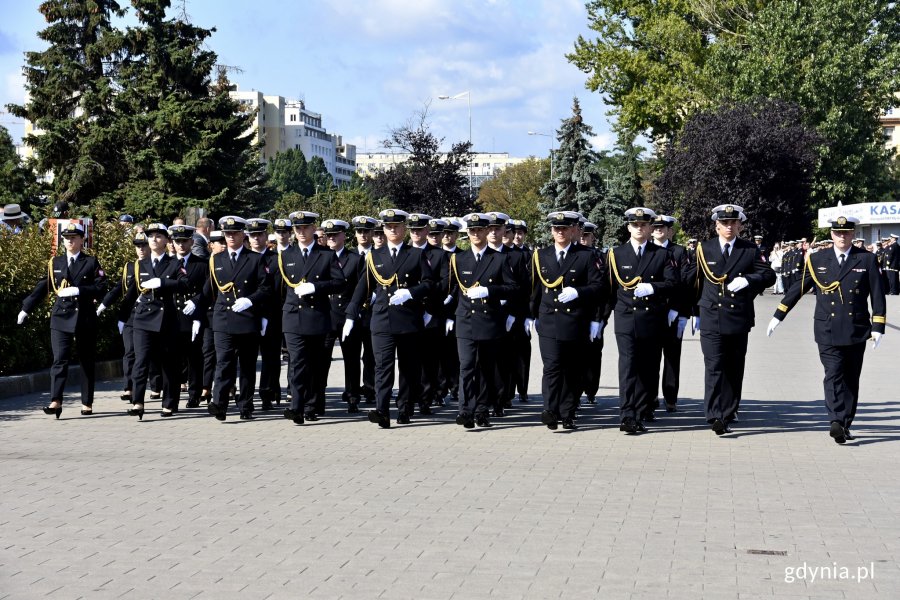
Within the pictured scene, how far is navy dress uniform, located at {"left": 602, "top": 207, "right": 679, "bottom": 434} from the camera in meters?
11.7

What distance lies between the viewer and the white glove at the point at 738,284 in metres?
11.5

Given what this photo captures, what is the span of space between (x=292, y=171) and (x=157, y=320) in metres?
134

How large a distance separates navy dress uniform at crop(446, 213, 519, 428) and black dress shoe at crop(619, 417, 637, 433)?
4.28ft

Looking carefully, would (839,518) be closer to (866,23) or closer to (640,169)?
(866,23)

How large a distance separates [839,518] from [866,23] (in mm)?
47681

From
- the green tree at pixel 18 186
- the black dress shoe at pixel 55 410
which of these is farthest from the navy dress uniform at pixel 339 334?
the green tree at pixel 18 186

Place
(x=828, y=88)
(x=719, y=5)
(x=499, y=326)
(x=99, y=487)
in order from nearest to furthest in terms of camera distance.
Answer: (x=99, y=487) → (x=499, y=326) → (x=828, y=88) → (x=719, y=5)

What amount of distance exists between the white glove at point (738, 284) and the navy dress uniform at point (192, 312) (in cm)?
530

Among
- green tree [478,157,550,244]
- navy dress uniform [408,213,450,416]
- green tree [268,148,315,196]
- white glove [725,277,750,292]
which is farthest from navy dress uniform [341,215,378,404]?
green tree [268,148,315,196]

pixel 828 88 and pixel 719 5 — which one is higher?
pixel 719 5

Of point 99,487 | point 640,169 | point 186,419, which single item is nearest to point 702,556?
point 99,487

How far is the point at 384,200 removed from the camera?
153 ft

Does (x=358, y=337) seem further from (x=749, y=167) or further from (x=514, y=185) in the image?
(x=514, y=185)

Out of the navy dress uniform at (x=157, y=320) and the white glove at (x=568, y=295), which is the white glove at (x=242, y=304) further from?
the white glove at (x=568, y=295)
